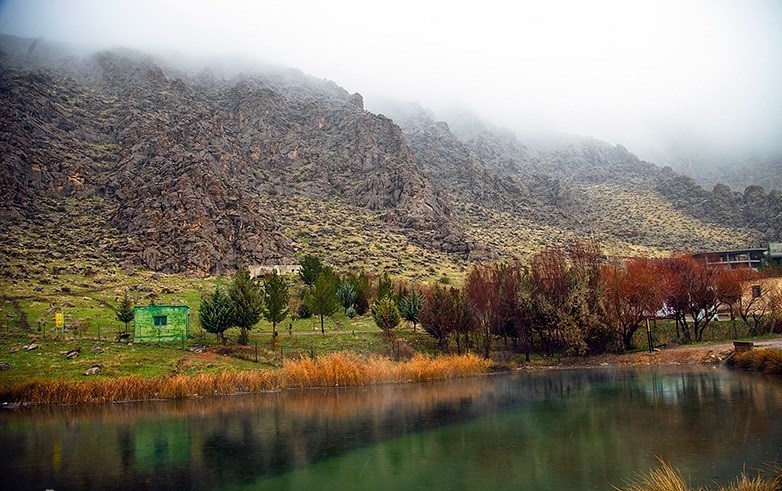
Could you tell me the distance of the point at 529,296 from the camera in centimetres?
5525

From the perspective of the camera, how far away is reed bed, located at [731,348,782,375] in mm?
36062

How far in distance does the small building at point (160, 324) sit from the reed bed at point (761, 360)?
149ft

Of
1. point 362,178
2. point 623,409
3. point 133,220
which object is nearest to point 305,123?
point 362,178

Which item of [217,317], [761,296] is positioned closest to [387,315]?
[217,317]

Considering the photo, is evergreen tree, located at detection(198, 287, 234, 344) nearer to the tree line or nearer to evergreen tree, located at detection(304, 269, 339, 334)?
the tree line

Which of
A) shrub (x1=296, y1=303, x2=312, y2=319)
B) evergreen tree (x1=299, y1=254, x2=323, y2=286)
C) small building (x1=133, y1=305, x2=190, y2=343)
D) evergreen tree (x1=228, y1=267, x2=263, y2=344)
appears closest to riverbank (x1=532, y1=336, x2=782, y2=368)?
shrub (x1=296, y1=303, x2=312, y2=319)

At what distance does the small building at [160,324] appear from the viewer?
46969mm

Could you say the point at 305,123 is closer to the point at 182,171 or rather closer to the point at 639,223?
the point at 182,171

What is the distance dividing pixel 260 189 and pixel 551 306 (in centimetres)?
9240

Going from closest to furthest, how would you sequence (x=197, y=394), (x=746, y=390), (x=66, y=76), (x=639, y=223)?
(x=746, y=390) < (x=197, y=394) < (x=639, y=223) < (x=66, y=76)

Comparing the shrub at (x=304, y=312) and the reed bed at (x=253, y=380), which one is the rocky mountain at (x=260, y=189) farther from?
the reed bed at (x=253, y=380)

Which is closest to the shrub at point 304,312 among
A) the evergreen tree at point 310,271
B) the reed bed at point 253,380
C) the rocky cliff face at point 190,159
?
the evergreen tree at point 310,271

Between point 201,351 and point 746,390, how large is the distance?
38.7 metres

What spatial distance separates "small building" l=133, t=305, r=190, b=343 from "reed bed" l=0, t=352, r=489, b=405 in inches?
391
